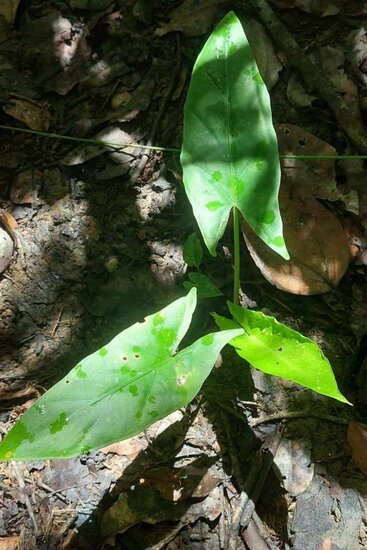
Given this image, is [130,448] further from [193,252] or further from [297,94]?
[297,94]

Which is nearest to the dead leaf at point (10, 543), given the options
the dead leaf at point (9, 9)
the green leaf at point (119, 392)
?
the green leaf at point (119, 392)

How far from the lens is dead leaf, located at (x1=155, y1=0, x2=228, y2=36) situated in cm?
187

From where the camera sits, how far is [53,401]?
110 centimetres

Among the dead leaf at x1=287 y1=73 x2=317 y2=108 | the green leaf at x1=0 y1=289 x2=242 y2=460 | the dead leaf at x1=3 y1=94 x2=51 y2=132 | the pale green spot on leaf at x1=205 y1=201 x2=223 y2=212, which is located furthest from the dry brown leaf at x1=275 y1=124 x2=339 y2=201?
the dead leaf at x1=3 y1=94 x2=51 y2=132

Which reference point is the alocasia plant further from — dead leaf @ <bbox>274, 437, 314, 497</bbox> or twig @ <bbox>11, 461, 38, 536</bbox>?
twig @ <bbox>11, 461, 38, 536</bbox>

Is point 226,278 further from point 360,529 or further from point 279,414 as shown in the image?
point 360,529

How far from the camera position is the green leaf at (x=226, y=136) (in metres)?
1.33

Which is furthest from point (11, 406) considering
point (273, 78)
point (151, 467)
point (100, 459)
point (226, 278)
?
point (273, 78)

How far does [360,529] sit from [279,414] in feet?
1.09

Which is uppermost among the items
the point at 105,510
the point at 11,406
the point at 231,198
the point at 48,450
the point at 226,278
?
the point at 231,198

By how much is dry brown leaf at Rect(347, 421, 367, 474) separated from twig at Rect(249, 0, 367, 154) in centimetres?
83

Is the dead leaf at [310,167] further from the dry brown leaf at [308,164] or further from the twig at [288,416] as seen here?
the twig at [288,416]

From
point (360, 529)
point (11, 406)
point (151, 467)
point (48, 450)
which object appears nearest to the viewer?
point (48, 450)

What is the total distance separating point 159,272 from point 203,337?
0.49 m
